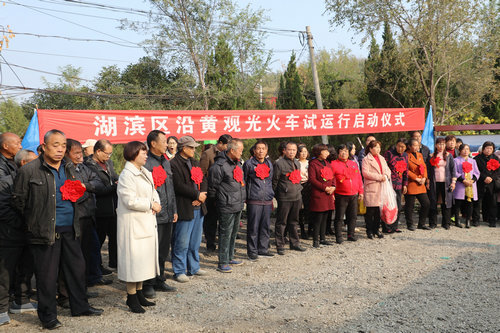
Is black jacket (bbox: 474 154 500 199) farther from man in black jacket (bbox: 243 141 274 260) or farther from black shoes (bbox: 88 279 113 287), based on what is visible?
black shoes (bbox: 88 279 113 287)

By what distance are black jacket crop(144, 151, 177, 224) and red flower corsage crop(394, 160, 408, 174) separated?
4663mm

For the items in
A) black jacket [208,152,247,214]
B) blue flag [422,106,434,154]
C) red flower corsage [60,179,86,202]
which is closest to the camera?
red flower corsage [60,179,86,202]

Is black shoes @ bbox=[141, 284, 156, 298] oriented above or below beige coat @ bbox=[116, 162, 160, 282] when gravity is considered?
below

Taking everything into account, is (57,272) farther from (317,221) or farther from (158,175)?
(317,221)

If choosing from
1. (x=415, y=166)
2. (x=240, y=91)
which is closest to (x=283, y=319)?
(x=415, y=166)

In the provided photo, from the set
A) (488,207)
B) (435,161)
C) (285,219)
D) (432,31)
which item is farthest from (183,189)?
(432,31)

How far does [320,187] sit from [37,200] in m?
4.45

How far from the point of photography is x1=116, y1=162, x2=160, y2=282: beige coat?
13.6 ft

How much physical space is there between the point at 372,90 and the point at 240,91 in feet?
24.7

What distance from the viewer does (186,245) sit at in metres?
5.48

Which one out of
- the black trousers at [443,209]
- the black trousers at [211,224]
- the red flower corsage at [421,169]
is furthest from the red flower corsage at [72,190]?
the black trousers at [443,209]

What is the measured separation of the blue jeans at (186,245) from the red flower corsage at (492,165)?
6312 millimetres

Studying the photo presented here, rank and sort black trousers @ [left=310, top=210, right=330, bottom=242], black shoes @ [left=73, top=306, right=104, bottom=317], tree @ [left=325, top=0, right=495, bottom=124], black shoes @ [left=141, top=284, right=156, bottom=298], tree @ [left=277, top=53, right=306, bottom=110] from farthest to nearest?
tree @ [left=277, top=53, right=306, bottom=110] → tree @ [left=325, top=0, right=495, bottom=124] → black trousers @ [left=310, top=210, right=330, bottom=242] → black shoes @ [left=141, top=284, right=156, bottom=298] → black shoes @ [left=73, top=306, right=104, bottom=317]

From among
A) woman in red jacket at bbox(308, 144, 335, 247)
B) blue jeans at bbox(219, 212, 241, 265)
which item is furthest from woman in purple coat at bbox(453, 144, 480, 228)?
blue jeans at bbox(219, 212, 241, 265)
